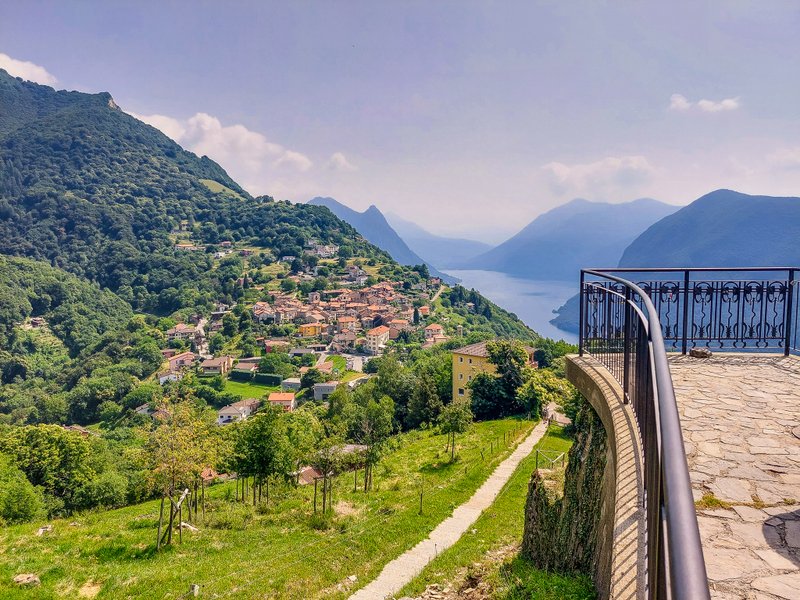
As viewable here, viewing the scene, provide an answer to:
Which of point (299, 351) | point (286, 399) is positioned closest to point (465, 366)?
point (286, 399)

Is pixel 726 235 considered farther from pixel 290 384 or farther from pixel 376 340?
pixel 290 384

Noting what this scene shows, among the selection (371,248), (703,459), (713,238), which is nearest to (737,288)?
(703,459)

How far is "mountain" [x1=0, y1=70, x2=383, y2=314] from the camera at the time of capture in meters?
119

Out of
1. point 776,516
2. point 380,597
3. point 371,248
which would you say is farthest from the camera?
point 371,248

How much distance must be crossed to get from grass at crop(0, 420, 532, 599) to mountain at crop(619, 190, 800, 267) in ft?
374

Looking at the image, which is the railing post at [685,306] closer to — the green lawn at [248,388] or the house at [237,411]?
the house at [237,411]

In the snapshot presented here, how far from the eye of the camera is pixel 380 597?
32.8 ft

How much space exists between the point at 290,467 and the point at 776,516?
56.1 ft

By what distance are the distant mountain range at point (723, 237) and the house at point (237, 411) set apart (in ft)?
278

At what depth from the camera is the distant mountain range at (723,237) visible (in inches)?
4628

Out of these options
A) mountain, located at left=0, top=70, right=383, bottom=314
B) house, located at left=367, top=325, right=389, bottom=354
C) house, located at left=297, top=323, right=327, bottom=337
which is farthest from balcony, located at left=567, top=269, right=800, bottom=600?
mountain, located at left=0, top=70, right=383, bottom=314

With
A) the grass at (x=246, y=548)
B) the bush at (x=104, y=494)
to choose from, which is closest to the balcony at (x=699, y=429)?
the grass at (x=246, y=548)

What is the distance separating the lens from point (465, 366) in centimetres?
4144

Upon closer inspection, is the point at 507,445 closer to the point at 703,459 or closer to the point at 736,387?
the point at 736,387
